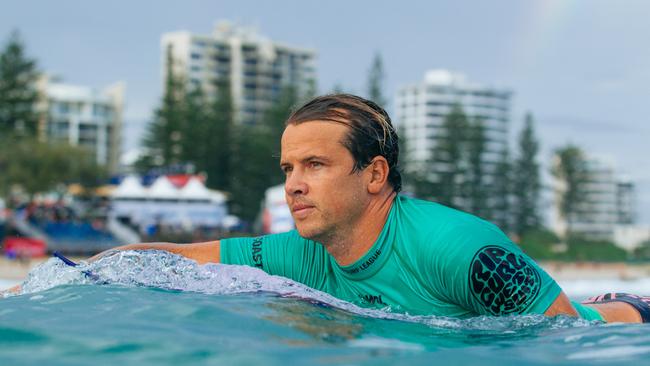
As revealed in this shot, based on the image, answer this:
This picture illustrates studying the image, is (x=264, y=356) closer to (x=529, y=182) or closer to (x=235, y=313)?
(x=235, y=313)

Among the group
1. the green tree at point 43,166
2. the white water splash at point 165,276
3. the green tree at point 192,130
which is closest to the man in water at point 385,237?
the white water splash at point 165,276

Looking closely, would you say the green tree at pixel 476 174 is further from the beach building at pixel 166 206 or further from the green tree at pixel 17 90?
the green tree at pixel 17 90

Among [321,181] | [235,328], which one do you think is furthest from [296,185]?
[235,328]

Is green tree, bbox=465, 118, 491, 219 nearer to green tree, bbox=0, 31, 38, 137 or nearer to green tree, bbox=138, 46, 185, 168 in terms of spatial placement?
green tree, bbox=138, 46, 185, 168

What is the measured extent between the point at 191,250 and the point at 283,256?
0.45 metres

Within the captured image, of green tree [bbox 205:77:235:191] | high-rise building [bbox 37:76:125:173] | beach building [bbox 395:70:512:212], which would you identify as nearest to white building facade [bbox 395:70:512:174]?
beach building [bbox 395:70:512:212]

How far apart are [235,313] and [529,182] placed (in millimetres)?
56860

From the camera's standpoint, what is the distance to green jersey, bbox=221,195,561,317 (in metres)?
2.81

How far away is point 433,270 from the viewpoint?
295cm

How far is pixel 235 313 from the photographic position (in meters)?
2.85

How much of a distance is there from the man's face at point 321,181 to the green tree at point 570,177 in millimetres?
60885

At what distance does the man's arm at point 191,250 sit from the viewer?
12.3ft

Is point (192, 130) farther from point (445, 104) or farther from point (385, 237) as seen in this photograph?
point (445, 104)

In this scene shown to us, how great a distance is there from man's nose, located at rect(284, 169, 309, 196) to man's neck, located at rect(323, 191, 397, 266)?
0.24 metres
